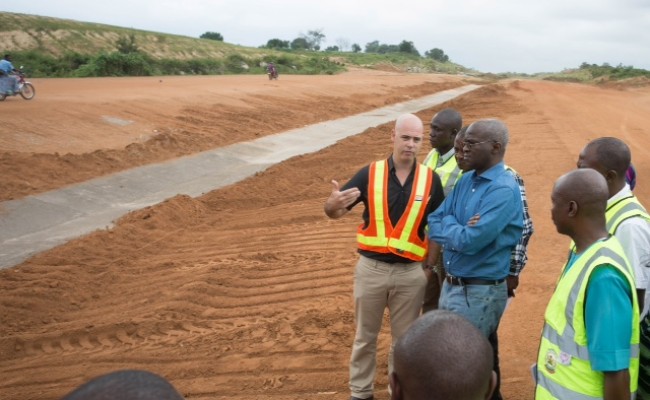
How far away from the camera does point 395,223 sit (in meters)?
4.10

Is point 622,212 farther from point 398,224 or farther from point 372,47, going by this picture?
point 372,47

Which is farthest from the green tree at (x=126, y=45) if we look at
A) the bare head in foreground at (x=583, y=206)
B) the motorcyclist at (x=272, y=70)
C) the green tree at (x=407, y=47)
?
the green tree at (x=407, y=47)

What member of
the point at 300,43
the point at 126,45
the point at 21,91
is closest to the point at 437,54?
the point at 300,43

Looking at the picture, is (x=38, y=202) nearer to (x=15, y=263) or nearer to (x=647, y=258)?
(x=15, y=263)

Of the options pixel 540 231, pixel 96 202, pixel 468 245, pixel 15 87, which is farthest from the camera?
pixel 15 87

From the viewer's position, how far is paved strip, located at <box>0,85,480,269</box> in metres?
9.00

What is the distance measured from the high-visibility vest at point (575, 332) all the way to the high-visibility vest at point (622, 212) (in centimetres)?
65

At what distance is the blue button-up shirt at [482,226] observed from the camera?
352cm

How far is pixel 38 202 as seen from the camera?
33.3ft

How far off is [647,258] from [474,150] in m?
1.15

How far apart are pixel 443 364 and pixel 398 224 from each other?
2.25 metres

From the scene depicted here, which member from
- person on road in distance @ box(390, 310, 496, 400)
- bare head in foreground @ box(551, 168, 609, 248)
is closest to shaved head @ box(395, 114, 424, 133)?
bare head in foreground @ box(551, 168, 609, 248)

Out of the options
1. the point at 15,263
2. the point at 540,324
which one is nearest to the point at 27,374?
the point at 15,263

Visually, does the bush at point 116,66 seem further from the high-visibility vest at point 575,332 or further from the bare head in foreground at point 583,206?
the high-visibility vest at point 575,332
